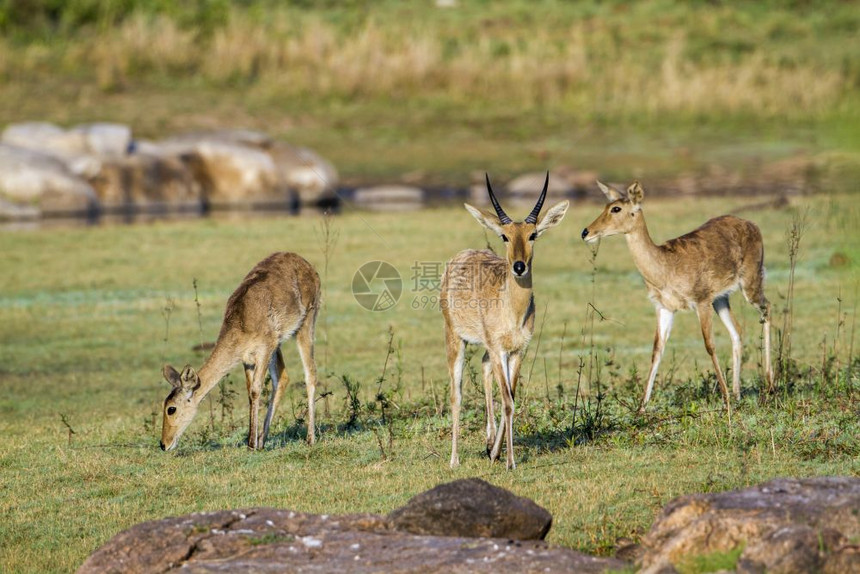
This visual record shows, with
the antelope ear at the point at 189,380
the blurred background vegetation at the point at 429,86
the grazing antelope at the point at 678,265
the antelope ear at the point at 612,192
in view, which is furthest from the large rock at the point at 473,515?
the blurred background vegetation at the point at 429,86

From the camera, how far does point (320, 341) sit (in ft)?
53.0

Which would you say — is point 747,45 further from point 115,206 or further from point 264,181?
point 115,206

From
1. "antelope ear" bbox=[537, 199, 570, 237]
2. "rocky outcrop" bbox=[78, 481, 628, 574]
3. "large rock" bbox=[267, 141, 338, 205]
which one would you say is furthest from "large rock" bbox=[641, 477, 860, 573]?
"large rock" bbox=[267, 141, 338, 205]

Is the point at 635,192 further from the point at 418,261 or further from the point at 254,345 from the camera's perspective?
the point at 418,261

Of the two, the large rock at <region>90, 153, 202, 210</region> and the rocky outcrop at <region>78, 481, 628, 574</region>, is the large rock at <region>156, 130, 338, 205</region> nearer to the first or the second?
the large rock at <region>90, 153, 202, 210</region>

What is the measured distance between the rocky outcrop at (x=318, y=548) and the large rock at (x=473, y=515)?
0.01 metres

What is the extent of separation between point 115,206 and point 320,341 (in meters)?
12.2

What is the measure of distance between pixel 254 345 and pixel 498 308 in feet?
7.73

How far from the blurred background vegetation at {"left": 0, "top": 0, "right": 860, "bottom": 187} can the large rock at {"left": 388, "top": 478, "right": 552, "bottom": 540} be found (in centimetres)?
2345

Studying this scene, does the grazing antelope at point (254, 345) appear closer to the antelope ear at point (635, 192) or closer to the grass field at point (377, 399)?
the grass field at point (377, 399)

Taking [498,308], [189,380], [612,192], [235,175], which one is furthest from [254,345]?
[235,175]

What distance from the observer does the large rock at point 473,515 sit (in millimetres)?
7238

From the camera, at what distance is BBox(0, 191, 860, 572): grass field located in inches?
355

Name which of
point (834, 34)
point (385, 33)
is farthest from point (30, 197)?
point (834, 34)
